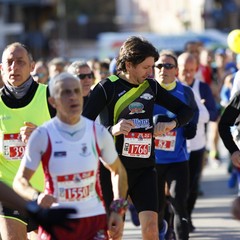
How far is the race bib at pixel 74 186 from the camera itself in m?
5.94

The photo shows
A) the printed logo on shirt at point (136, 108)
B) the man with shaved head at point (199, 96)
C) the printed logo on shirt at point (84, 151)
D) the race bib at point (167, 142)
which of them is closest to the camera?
the printed logo on shirt at point (84, 151)

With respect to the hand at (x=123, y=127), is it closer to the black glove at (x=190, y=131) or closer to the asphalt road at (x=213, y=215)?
the black glove at (x=190, y=131)

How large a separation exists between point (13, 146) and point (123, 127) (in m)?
0.82

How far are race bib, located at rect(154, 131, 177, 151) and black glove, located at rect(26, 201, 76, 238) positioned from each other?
3868 millimetres

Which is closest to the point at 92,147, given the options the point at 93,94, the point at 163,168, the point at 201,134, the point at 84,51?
the point at 93,94

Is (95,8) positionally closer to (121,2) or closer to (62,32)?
(121,2)

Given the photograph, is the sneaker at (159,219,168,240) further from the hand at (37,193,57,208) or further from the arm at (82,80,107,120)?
the hand at (37,193,57,208)

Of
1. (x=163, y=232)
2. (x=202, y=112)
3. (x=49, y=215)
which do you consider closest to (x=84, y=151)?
(x=49, y=215)

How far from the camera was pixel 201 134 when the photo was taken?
11.1 metres

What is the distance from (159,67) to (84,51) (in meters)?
49.2

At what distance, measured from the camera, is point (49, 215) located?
5.39 metres

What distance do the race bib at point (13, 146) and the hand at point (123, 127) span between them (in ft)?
2.25

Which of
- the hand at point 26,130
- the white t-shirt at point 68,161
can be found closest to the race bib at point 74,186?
the white t-shirt at point 68,161

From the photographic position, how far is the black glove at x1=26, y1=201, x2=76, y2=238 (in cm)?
536
